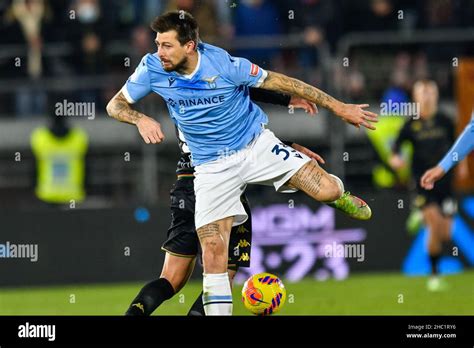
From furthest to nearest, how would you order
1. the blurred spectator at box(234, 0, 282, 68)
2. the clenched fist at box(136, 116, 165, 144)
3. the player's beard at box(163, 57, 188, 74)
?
the blurred spectator at box(234, 0, 282, 68), the player's beard at box(163, 57, 188, 74), the clenched fist at box(136, 116, 165, 144)

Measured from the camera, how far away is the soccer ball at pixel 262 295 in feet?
35.7

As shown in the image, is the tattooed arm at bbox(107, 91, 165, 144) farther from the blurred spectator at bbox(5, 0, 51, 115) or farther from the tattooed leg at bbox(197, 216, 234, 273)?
the blurred spectator at bbox(5, 0, 51, 115)

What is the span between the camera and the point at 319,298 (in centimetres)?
1438

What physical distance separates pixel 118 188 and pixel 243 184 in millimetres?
6025

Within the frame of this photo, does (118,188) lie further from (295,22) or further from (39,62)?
(295,22)

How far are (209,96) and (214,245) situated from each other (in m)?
1.10

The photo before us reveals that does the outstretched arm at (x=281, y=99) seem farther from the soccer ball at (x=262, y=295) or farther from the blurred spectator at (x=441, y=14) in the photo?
the blurred spectator at (x=441, y=14)

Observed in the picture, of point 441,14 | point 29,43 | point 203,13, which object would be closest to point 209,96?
point 203,13

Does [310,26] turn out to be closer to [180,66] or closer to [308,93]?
[308,93]

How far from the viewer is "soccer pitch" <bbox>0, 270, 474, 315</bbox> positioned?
13195mm

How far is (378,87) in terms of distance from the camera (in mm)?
17000

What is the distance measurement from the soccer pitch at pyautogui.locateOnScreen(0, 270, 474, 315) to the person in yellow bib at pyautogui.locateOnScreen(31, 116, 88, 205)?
119 centimetres

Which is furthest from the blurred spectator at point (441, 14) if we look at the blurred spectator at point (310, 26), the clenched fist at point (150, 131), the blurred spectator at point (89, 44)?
the clenched fist at point (150, 131)

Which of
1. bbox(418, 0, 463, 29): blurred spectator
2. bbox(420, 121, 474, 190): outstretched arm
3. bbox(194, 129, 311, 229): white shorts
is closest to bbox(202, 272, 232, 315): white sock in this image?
bbox(194, 129, 311, 229): white shorts
